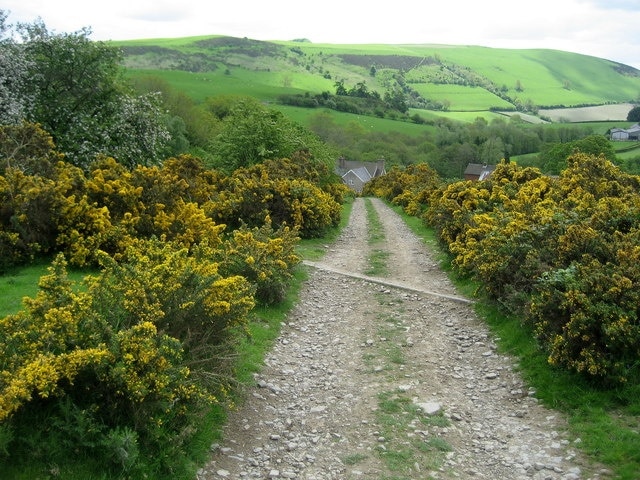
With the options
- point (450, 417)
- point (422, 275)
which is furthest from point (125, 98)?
point (450, 417)

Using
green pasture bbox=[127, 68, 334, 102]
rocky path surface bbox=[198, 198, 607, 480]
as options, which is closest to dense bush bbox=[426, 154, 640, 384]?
rocky path surface bbox=[198, 198, 607, 480]

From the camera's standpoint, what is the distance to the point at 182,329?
7.04m

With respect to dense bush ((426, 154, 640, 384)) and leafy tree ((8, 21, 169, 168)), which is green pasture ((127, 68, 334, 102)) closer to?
leafy tree ((8, 21, 169, 168))

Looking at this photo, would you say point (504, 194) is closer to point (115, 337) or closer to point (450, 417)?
point (450, 417)

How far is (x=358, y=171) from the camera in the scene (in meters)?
93.1

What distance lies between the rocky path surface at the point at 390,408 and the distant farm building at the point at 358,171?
79530mm

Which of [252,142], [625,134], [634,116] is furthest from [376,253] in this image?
[634,116]

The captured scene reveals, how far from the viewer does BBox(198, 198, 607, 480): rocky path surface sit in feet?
20.1

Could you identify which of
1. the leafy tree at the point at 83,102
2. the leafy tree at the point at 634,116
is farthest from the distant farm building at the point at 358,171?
the leafy tree at the point at 83,102

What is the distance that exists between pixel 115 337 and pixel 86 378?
0.49m

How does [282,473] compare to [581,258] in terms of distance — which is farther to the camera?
[581,258]

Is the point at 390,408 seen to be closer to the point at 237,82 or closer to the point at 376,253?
the point at 376,253

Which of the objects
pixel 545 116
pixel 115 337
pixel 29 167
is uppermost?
pixel 545 116

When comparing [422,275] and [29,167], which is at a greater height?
[29,167]
